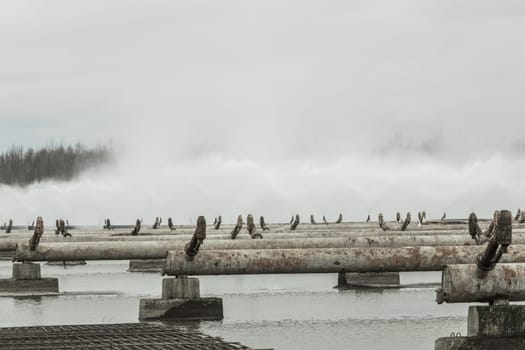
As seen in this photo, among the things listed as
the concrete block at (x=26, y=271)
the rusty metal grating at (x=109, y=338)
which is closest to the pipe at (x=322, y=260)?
the rusty metal grating at (x=109, y=338)

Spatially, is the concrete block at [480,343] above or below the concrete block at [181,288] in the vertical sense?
below

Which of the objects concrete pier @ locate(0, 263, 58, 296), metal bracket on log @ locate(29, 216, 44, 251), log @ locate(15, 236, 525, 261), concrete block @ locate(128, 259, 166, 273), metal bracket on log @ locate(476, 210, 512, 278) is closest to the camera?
metal bracket on log @ locate(476, 210, 512, 278)

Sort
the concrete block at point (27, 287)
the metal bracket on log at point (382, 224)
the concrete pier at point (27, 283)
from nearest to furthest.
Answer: the concrete block at point (27, 287)
the concrete pier at point (27, 283)
the metal bracket on log at point (382, 224)

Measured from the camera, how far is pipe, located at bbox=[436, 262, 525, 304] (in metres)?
15.3

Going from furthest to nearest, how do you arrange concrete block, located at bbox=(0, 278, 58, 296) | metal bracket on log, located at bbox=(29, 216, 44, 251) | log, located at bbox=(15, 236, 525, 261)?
concrete block, located at bbox=(0, 278, 58, 296) < metal bracket on log, located at bbox=(29, 216, 44, 251) < log, located at bbox=(15, 236, 525, 261)

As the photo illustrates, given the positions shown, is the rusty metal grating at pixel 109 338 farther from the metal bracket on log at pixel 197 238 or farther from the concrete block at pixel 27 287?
the concrete block at pixel 27 287

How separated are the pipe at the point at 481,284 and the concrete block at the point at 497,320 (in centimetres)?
16

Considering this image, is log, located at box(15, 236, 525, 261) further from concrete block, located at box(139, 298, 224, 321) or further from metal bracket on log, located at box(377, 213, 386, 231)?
metal bracket on log, located at box(377, 213, 386, 231)

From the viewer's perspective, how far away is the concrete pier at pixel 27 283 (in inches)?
1347

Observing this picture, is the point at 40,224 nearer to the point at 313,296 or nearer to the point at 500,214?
the point at 313,296

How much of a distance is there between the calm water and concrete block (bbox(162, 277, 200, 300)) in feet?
2.57

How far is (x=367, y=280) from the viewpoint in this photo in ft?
117

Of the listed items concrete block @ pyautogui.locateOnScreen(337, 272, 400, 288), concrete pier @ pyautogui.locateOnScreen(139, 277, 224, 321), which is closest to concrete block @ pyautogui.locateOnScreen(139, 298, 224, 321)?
concrete pier @ pyautogui.locateOnScreen(139, 277, 224, 321)

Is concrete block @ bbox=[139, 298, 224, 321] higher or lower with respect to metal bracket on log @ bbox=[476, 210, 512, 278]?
lower
